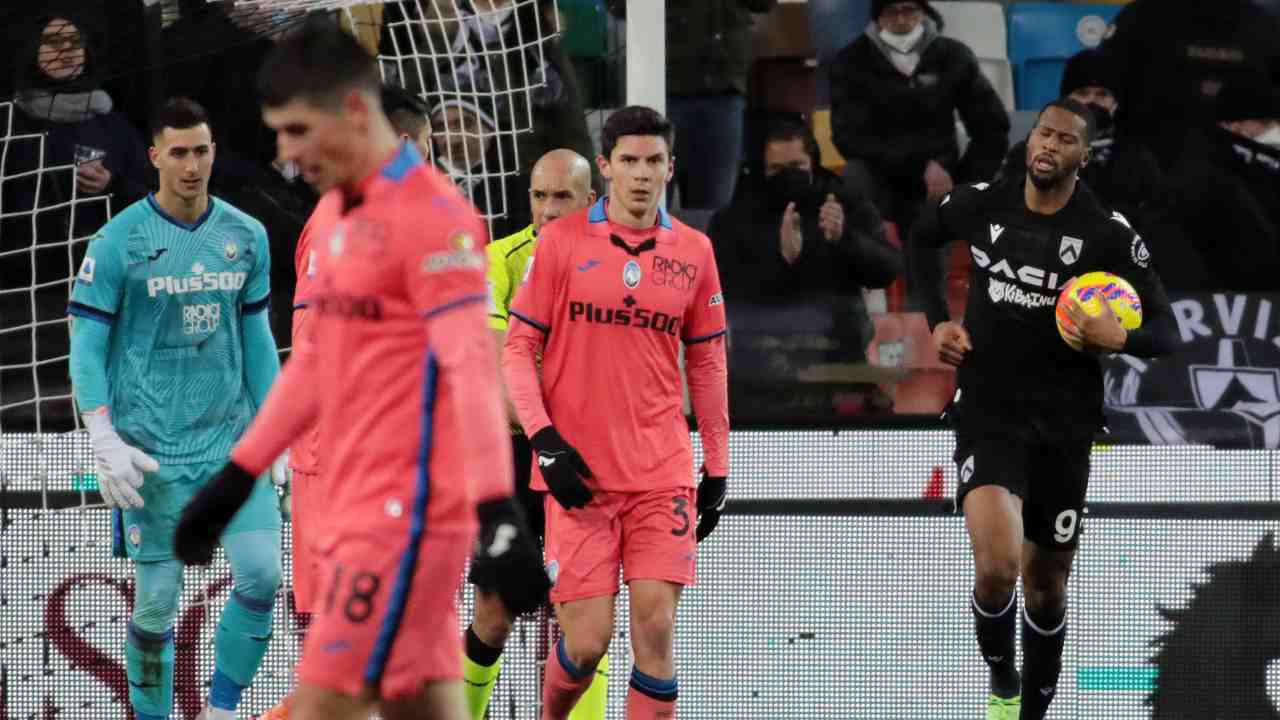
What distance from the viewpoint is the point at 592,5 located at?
7.82 metres

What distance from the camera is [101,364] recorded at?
6.05 meters

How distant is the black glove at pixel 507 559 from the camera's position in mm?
3297

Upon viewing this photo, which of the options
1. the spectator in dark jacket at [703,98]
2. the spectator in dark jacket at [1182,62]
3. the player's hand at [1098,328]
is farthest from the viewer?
the spectator in dark jacket at [1182,62]

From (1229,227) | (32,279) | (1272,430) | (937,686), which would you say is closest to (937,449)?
(937,686)

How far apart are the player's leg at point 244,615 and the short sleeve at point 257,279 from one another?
740 millimetres

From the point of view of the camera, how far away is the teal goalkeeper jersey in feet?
20.0

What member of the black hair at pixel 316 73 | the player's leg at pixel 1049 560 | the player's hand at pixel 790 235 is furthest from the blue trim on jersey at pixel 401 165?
the player's hand at pixel 790 235

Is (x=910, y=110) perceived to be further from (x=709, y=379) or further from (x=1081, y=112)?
(x=709, y=379)

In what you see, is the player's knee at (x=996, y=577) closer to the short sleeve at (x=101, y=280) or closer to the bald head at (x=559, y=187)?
the bald head at (x=559, y=187)

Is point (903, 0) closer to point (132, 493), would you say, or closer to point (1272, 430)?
point (1272, 430)

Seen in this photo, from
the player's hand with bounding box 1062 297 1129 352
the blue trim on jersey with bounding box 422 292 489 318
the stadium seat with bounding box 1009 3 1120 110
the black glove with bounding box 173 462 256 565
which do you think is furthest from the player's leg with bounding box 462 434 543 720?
the stadium seat with bounding box 1009 3 1120 110

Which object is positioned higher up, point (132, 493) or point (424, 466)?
point (424, 466)

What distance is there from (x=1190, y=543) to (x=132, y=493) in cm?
368

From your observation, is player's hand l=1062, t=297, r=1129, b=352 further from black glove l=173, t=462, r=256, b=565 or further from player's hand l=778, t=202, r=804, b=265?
black glove l=173, t=462, r=256, b=565
